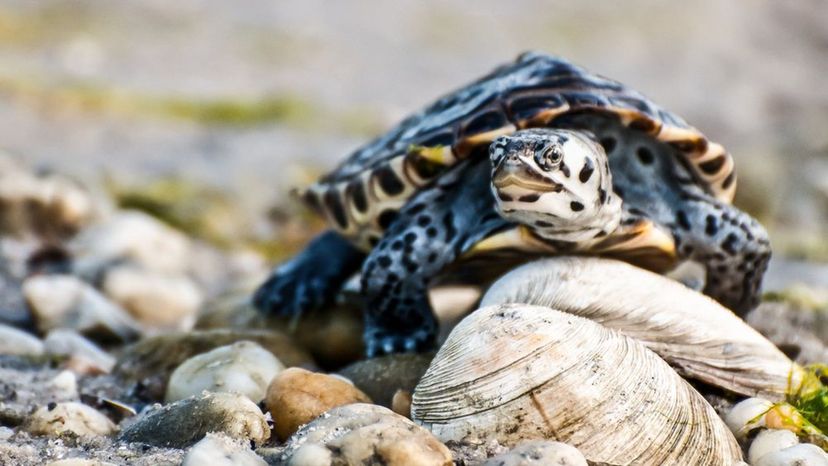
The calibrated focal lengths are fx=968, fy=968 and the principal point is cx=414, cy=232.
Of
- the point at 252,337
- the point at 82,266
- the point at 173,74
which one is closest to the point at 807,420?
the point at 252,337

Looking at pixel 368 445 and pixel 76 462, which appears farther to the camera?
pixel 76 462

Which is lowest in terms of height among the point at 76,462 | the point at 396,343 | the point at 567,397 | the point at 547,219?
the point at 396,343

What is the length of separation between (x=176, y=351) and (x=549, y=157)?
1.50 metres

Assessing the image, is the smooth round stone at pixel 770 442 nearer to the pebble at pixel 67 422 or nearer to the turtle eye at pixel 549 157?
the turtle eye at pixel 549 157

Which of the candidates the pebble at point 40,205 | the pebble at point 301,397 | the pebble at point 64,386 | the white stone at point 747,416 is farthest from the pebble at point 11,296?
the white stone at point 747,416

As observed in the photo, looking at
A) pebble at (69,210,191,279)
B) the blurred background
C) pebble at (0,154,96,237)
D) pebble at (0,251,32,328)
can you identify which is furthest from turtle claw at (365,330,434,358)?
pebble at (0,154,96,237)

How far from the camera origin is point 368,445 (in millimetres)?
2066

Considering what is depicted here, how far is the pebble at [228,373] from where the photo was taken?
9.53ft

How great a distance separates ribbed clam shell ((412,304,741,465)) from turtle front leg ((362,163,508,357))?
2.75 ft

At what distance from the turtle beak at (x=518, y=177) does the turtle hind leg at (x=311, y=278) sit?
1418 millimetres

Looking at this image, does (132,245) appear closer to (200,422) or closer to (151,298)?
(151,298)

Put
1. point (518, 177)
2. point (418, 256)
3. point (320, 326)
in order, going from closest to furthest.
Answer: point (518, 177)
point (418, 256)
point (320, 326)

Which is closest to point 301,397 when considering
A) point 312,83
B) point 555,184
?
point 555,184

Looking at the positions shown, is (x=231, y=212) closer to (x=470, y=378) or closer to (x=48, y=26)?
(x=470, y=378)
